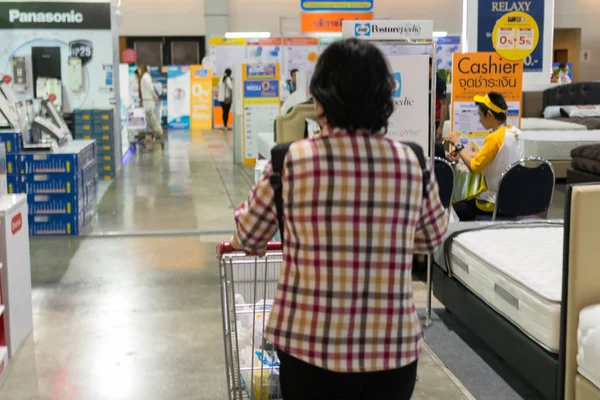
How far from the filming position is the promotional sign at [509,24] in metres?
7.21

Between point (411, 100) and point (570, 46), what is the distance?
21.4 meters

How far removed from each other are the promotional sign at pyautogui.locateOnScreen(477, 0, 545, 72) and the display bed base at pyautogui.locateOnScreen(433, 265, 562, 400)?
140 inches

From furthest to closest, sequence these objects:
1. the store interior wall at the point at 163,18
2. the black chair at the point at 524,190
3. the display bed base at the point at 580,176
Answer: the store interior wall at the point at 163,18 → the display bed base at the point at 580,176 → the black chair at the point at 524,190

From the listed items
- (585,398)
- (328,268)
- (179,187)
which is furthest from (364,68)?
(179,187)

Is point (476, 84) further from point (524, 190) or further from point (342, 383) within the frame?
point (342, 383)

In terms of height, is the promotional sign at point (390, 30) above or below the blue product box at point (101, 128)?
above

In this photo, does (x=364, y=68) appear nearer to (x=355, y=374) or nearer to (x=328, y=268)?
(x=328, y=268)

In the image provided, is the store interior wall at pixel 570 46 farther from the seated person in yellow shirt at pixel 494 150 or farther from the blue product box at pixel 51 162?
the blue product box at pixel 51 162

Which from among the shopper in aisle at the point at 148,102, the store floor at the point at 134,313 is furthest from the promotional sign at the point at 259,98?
the shopper in aisle at the point at 148,102

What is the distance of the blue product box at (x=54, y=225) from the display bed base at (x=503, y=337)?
12.6ft

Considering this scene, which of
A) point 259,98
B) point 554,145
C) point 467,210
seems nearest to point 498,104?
point 467,210

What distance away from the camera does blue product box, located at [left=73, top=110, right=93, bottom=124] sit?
1081cm

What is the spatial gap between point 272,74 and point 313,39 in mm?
7512

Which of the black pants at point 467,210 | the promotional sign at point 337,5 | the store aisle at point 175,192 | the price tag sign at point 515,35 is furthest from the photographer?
the promotional sign at point 337,5
